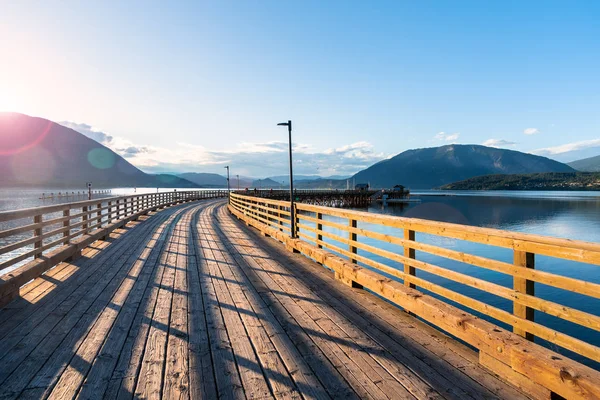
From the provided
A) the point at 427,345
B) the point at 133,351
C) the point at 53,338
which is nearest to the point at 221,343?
the point at 133,351

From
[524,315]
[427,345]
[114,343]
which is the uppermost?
[524,315]

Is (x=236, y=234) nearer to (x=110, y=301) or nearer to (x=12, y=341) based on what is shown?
(x=110, y=301)

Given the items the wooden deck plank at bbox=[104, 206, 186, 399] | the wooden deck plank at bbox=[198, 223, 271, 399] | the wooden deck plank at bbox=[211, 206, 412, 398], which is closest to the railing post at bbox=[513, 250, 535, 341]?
the wooden deck plank at bbox=[211, 206, 412, 398]

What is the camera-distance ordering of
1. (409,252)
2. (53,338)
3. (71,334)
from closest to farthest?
(53,338) < (71,334) < (409,252)

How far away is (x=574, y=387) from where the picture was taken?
2494 mm

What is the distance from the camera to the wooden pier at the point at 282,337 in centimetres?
281

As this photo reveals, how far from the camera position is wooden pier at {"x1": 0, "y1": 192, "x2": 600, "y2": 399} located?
2.81 metres

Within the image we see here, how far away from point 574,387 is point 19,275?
699 cm

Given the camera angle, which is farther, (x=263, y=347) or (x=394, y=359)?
(x=263, y=347)

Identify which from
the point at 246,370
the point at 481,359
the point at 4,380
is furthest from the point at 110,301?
the point at 481,359

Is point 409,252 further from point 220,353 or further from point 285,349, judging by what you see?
point 220,353

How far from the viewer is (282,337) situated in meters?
3.84

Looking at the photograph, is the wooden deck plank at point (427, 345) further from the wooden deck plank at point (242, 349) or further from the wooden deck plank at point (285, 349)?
the wooden deck plank at point (242, 349)

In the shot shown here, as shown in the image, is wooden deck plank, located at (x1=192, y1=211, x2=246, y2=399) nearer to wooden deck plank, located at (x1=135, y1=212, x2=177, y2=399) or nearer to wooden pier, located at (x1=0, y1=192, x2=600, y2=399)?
wooden pier, located at (x1=0, y1=192, x2=600, y2=399)
